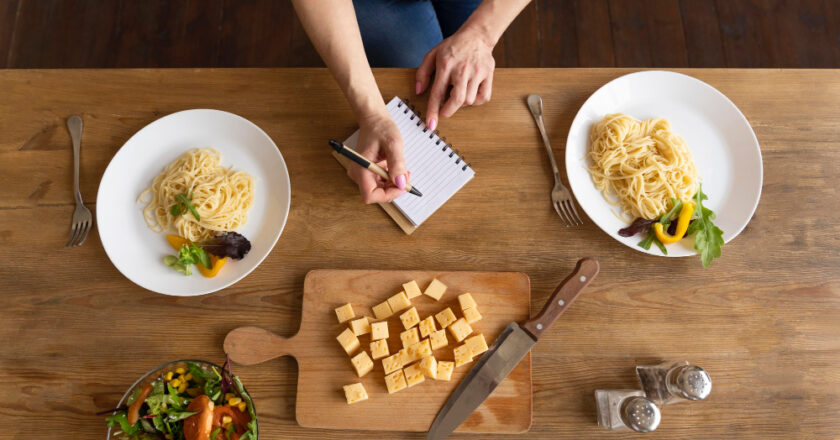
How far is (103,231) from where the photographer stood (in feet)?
4.97

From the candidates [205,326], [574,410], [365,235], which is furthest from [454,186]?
[205,326]

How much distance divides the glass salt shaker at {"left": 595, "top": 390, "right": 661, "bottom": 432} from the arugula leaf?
0.45m

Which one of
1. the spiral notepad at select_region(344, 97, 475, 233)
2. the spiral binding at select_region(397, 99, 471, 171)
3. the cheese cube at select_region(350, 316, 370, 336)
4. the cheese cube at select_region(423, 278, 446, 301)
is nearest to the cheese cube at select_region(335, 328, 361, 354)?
the cheese cube at select_region(350, 316, 370, 336)

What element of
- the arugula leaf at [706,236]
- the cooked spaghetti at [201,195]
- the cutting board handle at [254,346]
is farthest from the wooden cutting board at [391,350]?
the arugula leaf at [706,236]

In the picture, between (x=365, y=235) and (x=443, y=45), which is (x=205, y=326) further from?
(x=443, y=45)

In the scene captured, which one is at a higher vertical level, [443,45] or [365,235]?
[443,45]

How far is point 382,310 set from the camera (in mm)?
1511

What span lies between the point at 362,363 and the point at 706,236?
1.10m

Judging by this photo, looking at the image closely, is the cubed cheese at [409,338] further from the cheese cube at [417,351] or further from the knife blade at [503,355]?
the knife blade at [503,355]

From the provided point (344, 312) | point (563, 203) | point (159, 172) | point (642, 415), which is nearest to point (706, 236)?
point (563, 203)

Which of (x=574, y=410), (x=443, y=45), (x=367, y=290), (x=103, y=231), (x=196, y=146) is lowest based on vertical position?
(x=574, y=410)

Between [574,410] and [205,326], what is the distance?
1158mm

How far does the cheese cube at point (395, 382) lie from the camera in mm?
1438

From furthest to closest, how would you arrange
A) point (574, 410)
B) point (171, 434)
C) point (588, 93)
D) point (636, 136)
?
point (588, 93), point (636, 136), point (574, 410), point (171, 434)
